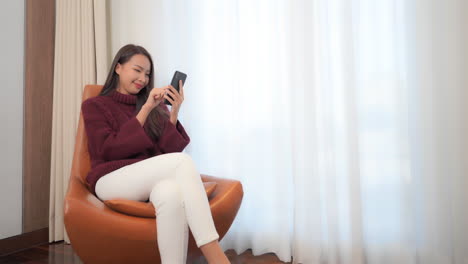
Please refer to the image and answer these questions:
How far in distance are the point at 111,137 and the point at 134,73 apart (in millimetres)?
392

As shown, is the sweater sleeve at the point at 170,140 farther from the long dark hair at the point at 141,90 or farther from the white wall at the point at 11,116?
the white wall at the point at 11,116

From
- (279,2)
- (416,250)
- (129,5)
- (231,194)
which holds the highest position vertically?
(129,5)

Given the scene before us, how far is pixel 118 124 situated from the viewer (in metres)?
1.58

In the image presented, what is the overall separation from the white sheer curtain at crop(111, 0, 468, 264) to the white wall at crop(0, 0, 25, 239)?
98 cm

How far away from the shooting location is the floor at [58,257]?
1759 millimetres

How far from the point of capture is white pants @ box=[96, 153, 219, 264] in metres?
1.12

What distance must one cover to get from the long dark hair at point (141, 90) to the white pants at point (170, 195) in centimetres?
35

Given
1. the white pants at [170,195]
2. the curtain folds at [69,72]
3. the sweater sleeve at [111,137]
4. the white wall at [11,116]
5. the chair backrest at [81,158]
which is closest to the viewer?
the white pants at [170,195]

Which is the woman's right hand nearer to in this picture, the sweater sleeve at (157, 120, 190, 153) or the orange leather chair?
the sweater sleeve at (157, 120, 190, 153)

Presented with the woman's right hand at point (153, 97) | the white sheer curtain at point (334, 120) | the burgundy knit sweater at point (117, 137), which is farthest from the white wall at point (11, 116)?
the woman's right hand at point (153, 97)

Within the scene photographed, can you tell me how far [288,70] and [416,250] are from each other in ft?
3.41

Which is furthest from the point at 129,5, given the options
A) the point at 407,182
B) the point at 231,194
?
the point at 407,182

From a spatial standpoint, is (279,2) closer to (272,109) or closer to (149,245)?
(272,109)

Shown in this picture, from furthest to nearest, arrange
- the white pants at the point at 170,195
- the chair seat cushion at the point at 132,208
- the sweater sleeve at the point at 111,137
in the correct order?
1. the sweater sleeve at the point at 111,137
2. the chair seat cushion at the point at 132,208
3. the white pants at the point at 170,195
